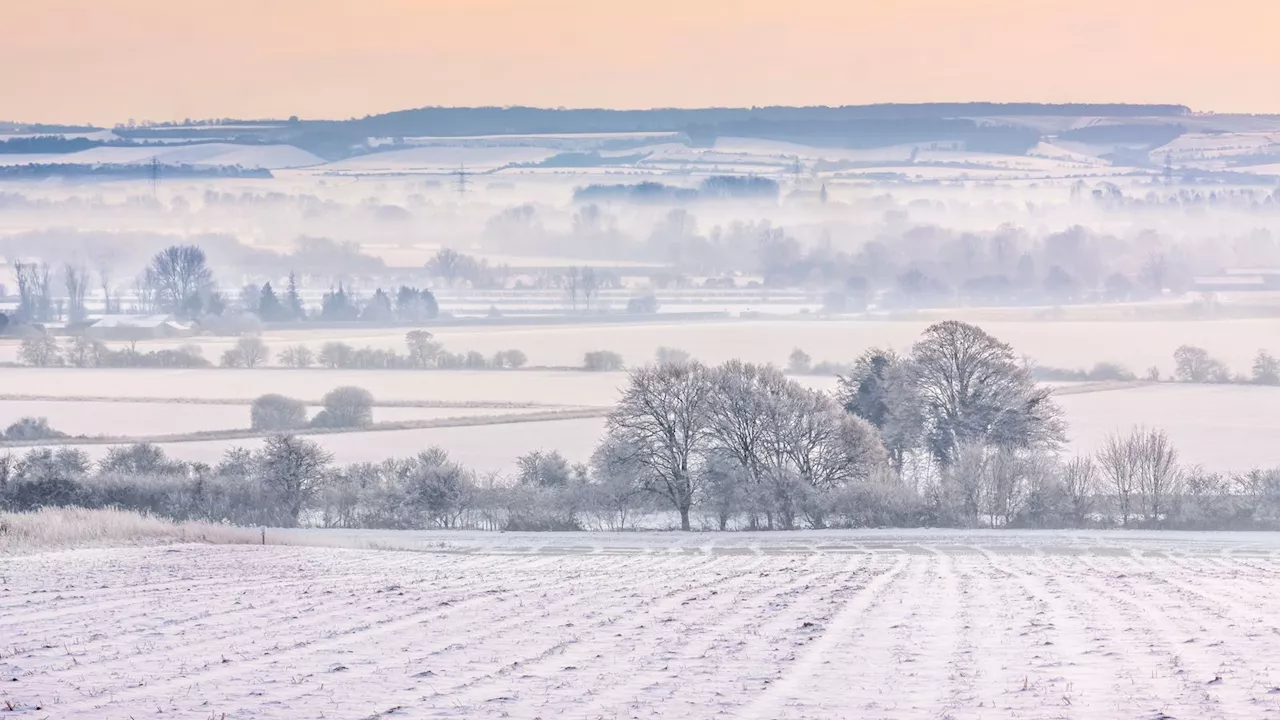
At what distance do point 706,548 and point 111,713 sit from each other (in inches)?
1405

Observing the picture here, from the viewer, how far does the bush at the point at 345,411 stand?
94.2 metres

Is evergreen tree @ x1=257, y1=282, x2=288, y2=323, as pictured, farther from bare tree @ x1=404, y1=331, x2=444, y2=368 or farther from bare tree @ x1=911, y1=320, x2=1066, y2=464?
bare tree @ x1=911, y1=320, x2=1066, y2=464

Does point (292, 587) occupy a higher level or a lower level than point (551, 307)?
lower

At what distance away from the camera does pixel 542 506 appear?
196ft

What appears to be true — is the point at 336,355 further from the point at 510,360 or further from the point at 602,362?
the point at 602,362

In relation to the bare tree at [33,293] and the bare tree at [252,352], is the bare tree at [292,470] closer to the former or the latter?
the bare tree at [252,352]

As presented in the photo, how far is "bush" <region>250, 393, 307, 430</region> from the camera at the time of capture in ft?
306

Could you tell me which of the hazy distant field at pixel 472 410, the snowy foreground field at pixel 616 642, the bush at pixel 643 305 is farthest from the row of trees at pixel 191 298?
the snowy foreground field at pixel 616 642

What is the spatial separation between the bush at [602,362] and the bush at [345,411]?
32344 millimetres

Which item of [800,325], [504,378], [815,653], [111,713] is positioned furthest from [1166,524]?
[800,325]

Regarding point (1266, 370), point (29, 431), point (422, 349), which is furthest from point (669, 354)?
point (29, 431)

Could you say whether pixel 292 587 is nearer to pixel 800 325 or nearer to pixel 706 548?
pixel 706 548

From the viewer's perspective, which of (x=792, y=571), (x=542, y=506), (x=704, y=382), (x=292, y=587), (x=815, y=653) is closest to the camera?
(x=815, y=653)

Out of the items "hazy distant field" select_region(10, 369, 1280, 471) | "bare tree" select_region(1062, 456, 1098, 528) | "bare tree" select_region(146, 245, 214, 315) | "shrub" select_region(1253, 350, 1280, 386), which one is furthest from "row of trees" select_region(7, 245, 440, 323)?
"bare tree" select_region(1062, 456, 1098, 528)
